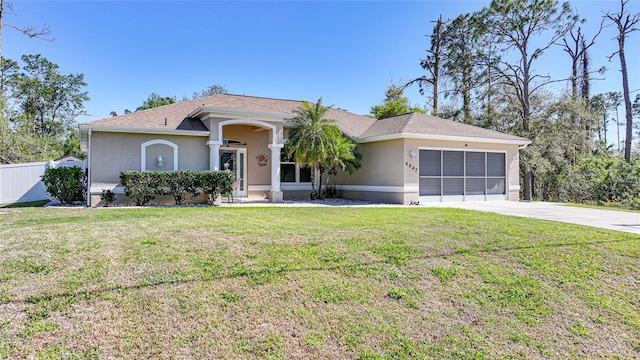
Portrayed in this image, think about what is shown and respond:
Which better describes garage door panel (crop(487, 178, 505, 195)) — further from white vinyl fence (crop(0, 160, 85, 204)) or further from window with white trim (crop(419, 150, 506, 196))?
white vinyl fence (crop(0, 160, 85, 204))

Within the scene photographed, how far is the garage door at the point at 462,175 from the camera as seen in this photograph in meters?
15.8

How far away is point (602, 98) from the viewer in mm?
44094

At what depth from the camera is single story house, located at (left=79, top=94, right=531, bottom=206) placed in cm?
1362

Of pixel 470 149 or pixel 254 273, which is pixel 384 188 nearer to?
pixel 470 149

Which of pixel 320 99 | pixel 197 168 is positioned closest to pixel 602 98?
pixel 320 99

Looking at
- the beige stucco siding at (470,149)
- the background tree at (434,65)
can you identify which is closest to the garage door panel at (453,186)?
the beige stucco siding at (470,149)

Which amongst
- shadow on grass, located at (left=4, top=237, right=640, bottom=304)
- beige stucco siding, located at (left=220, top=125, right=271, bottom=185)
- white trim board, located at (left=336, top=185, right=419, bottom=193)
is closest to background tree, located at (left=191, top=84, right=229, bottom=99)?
beige stucco siding, located at (left=220, top=125, right=271, bottom=185)

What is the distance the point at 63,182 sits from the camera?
43.9ft

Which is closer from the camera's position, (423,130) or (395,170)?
(395,170)

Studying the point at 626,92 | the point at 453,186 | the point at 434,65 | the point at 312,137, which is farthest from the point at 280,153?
the point at 626,92

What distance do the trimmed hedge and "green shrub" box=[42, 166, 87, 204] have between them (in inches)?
89.8

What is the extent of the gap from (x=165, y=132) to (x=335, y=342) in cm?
1219

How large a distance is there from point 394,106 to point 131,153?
57.2 feet

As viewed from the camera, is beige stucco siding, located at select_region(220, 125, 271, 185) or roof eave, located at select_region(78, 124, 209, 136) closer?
roof eave, located at select_region(78, 124, 209, 136)
